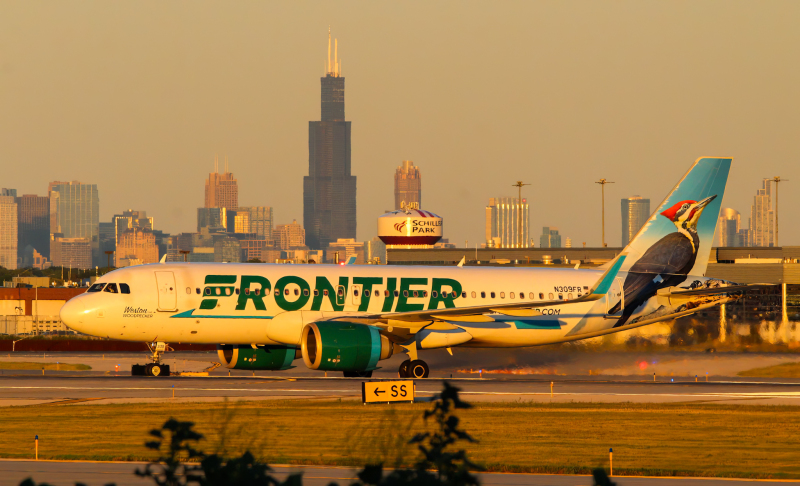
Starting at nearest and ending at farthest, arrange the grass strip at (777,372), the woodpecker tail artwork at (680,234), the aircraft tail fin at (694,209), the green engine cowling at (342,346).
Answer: the green engine cowling at (342,346) → the grass strip at (777,372) → the woodpecker tail artwork at (680,234) → the aircraft tail fin at (694,209)

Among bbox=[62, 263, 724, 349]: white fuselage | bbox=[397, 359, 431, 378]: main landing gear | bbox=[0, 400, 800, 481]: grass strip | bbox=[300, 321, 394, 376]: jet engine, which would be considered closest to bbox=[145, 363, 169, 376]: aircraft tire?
bbox=[62, 263, 724, 349]: white fuselage

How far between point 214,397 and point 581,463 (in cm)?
1463

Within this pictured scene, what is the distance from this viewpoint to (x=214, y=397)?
1225 inches

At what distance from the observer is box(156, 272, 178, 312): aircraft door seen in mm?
38062

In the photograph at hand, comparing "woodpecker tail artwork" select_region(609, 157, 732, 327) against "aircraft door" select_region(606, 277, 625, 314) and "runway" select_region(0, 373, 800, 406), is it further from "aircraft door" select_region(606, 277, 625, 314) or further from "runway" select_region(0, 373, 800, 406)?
"runway" select_region(0, 373, 800, 406)

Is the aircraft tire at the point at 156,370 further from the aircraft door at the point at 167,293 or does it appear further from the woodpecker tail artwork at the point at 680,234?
the woodpecker tail artwork at the point at 680,234

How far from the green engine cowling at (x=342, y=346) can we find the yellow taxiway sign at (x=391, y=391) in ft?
21.4

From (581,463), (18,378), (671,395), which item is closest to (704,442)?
(581,463)

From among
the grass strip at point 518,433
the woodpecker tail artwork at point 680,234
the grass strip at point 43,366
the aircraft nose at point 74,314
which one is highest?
the woodpecker tail artwork at point 680,234

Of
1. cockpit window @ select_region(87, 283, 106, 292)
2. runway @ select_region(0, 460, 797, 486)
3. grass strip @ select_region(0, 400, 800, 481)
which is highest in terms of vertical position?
cockpit window @ select_region(87, 283, 106, 292)

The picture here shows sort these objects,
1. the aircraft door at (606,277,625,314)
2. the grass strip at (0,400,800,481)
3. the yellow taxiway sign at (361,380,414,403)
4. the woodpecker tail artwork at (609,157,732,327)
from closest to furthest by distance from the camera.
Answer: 1. the grass strip at (0,400,800,481)
2. the yellow taxiway sign at (361,380,414,403)
3. the aircraft door at (606,277,625,314)
4. the woodpecker tail artwork at (609,157,732,327)

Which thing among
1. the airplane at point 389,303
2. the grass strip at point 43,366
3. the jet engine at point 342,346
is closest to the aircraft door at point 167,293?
the airplane at point 389,303

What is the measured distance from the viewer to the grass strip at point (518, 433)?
19.7 m

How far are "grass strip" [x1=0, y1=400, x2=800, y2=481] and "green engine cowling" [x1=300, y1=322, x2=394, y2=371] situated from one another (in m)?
5.61
